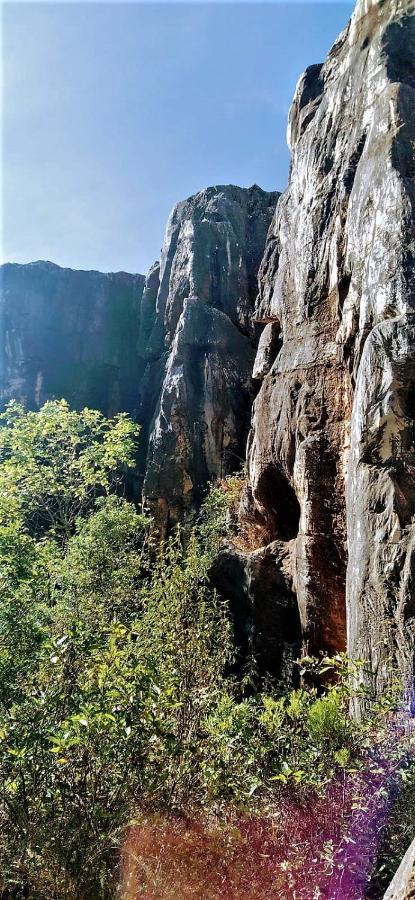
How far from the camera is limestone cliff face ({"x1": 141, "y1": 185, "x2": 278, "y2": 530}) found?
16.9 meters

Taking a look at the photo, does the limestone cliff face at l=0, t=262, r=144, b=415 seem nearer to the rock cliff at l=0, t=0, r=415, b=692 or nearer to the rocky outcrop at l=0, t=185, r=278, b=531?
the rocky outcrop at l=0, t=185, r=278, b=531

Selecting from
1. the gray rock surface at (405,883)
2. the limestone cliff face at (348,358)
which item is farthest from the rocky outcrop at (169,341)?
the gray rock surface at (405,883)

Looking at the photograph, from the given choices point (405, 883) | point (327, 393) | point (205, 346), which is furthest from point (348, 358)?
point (205, 346)

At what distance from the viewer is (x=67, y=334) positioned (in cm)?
2966

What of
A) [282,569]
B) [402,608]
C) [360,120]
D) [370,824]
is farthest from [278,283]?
[370,824]

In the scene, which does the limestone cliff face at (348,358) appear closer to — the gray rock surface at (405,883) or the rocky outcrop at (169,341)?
the gray rock surface at (405,883)

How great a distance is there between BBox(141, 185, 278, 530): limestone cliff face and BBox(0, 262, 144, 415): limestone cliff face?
659cm

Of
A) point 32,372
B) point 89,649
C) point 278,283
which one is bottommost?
point 89,649

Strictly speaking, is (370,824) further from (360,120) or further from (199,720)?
(360,120)

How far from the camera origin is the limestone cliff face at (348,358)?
19.8 ft

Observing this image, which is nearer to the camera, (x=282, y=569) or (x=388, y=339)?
(x=388, y=339)

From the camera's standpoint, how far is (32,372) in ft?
94.9

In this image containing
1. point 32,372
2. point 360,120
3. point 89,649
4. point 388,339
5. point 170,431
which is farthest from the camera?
point 32,372

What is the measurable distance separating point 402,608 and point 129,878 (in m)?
3.49
